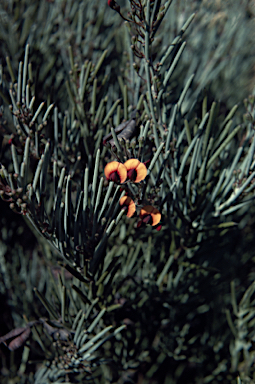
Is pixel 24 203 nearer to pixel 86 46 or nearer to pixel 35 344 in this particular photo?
pixel 35 344

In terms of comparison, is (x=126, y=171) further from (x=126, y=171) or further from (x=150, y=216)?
(x=150, y=216)

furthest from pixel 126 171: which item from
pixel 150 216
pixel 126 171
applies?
pixel 150 216

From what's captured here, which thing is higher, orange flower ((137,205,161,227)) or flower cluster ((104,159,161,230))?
flower cluster ((104,159,161,230))

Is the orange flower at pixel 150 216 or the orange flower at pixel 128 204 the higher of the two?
the orange flower at pixel 128 204

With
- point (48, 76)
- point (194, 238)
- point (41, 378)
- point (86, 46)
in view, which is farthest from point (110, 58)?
point (41, 378)
